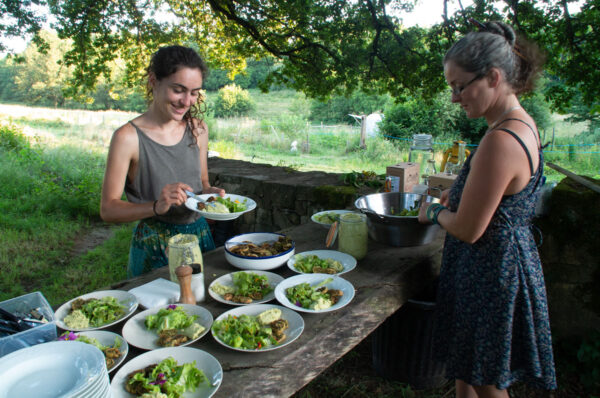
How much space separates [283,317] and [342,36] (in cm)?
467

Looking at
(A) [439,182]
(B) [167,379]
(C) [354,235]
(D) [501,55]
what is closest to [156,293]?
(B) [167,379]

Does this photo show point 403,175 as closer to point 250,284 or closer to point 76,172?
point 250,284

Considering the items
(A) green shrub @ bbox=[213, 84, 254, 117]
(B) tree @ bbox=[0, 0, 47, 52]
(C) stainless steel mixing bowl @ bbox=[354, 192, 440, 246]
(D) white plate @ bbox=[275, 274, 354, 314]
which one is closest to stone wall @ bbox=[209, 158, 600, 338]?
(C) stainless steel mixing bowl @ bbox=[354, 192, 440, 246]

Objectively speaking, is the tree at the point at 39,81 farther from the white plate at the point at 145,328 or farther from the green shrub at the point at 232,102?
the white plate at the point at 145,328

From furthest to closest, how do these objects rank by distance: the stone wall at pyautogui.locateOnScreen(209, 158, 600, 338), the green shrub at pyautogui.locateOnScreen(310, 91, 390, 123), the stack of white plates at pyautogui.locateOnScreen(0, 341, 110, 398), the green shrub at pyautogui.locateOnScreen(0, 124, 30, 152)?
the green shrub at pyautogui.locateOnScreen(310, 91, 390, 123)
the green shrub at pyautogui.locateOnScreen(0, 124, 30, 152)
the stone wall at pyautogui.locateOnScreen(209, 158, 600, 338)
the stack of white plates at pyautogui.locateOnScreen(0, 341, 110, 398)

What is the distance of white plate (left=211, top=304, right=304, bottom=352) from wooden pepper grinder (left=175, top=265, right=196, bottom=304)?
0.57ft

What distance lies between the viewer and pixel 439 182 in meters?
2.60

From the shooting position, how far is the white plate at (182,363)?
1107mm

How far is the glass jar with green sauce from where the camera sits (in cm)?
205

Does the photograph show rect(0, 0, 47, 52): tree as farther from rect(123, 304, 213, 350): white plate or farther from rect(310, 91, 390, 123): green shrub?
rect(310, 91, 390, 123): green shrub

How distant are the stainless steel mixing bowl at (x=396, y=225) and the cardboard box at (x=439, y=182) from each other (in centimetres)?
16

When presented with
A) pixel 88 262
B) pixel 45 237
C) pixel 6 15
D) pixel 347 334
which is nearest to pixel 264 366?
pixel 347 334

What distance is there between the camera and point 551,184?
108 inches

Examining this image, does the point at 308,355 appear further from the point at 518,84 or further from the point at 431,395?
the point at 431,395
